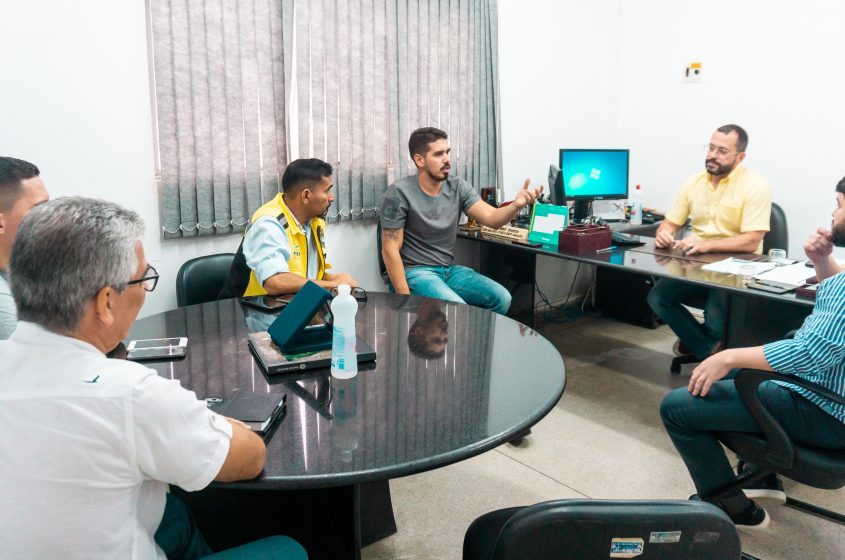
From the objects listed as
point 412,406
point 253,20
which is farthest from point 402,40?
point 412,406

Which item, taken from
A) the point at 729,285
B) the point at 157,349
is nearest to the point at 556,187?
the point at 729,285

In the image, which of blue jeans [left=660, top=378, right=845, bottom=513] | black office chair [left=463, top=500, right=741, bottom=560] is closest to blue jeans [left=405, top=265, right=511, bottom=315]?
blue jeans [left=660, top=378, right=845, bottom=513]

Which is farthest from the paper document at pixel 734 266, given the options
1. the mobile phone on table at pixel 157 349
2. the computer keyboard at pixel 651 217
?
the mobile phone on table at pixel 157 349

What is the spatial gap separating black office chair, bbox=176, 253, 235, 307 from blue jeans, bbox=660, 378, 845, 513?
1.97 metres

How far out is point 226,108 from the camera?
295 cm

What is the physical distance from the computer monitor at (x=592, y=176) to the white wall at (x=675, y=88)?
39cm

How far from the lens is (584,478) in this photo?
252 centimetres

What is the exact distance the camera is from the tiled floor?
2118 millimetres

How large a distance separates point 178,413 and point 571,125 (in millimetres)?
4338

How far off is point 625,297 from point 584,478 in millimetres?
2288

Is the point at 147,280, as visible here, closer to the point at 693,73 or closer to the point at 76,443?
the point at 76,443

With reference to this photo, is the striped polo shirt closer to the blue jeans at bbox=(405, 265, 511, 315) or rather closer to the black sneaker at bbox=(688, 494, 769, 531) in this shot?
the black sneaker at bbox=(688, 494, 769, 531)

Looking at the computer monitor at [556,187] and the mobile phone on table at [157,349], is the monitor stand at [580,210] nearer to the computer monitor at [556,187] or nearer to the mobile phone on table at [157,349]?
the computer monitor at [556,187]

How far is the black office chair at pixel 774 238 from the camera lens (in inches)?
142
